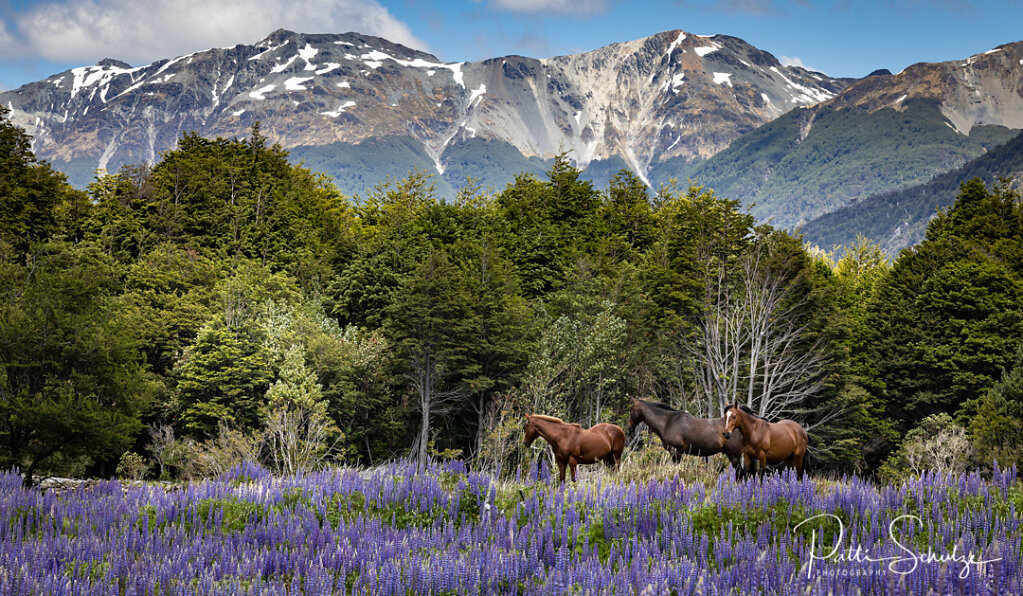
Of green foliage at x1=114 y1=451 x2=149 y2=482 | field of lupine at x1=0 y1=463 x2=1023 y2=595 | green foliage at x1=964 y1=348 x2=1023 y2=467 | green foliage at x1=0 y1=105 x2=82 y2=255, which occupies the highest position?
green foliage at x1=0 y1=105 x2=82 y2=255

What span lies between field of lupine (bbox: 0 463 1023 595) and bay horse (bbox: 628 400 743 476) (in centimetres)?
307

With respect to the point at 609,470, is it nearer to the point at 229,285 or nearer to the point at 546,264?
the point at 229,285

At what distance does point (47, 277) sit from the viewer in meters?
33.5

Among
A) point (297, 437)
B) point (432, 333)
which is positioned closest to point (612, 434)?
point (297, 437)

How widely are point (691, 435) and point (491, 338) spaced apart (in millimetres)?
33001

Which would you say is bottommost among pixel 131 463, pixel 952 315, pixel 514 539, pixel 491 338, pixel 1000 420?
pixel 131 463

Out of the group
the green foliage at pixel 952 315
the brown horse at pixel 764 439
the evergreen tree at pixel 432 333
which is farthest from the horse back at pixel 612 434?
the green foliage at pixel 952 315

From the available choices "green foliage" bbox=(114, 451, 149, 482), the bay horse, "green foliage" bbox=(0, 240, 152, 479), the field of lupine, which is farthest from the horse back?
"green foliage" bbox=(114, 451, 149, 482)

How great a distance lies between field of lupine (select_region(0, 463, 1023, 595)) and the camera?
14.7ft

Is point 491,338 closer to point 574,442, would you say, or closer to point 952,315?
point 952,315

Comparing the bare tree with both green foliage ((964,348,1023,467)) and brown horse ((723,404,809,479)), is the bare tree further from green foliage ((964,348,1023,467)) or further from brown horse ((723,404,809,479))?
green foliage ((964,348,1023,467))

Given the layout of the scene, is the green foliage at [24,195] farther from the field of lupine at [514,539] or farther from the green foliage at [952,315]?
the green foliage at [952,315]

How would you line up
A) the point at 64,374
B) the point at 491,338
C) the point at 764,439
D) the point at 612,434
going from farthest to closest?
1. the point at 491,338
2. the point at 64,374
3. the point at 612,434
4. the point at 764,439

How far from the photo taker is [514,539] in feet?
18.8
